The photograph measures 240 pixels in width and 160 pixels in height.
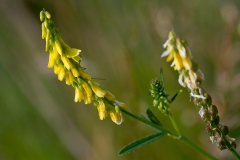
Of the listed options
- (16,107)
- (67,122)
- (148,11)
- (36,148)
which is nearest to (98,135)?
(67,122)

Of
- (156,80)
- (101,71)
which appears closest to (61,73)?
(156,80)

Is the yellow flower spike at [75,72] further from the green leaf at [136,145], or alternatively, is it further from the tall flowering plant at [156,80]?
the green leaf at [136,145]

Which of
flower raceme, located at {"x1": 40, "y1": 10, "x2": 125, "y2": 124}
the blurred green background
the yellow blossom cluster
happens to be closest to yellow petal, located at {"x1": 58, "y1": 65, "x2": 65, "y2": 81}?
flower raceme, located at {"x1": 40, "y1": 10, "x2": 125, "y2": 124}

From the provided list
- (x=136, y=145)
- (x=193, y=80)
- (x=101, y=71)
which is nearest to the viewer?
(x=193, y=80)

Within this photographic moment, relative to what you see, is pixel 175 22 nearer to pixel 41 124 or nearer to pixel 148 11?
pixel 148 11

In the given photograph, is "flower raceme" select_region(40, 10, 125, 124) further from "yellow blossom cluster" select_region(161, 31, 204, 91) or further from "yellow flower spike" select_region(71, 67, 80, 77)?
"yellow blossom cluster" select_region(161, 31, 204, 91)

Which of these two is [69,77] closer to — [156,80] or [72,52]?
[72,52]

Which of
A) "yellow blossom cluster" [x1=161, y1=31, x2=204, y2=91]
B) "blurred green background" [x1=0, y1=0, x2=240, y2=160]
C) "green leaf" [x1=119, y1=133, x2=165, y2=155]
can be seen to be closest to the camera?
"yellow blossom cluster" [x1=161, y1=31, x2=204, y2=91]
